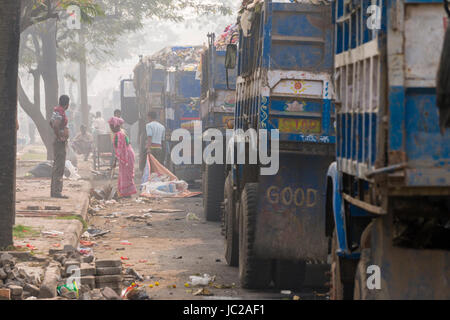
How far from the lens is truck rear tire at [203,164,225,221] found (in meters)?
13.9

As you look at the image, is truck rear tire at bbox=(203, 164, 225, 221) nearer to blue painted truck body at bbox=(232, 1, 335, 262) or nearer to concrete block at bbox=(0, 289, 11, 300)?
blue painted truck body at bbox=(232, 1, 335, 262)

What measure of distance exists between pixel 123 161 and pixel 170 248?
6786 mm

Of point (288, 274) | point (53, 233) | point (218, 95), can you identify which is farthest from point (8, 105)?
point (218, 95)

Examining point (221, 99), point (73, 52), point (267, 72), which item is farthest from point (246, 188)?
point (73, 52)

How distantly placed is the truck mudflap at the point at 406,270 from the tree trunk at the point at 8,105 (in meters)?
5.42

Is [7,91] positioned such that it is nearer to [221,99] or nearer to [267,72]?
[267,72]

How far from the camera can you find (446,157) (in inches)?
163

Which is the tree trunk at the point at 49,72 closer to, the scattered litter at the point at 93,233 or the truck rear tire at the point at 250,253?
the scattered litter at the point at 93,233

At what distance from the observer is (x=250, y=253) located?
25.4 feet

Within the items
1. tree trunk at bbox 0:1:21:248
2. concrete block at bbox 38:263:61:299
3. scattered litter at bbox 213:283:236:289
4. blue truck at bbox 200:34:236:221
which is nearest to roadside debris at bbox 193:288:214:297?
scattered litter at bbox 213:283:236:289

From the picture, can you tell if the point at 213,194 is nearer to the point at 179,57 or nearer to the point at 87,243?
the point at 87,243

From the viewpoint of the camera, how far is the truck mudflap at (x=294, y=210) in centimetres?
756

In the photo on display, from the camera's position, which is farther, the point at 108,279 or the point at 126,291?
the point at 108,279

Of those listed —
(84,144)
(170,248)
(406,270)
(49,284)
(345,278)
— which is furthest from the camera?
(84,144)
